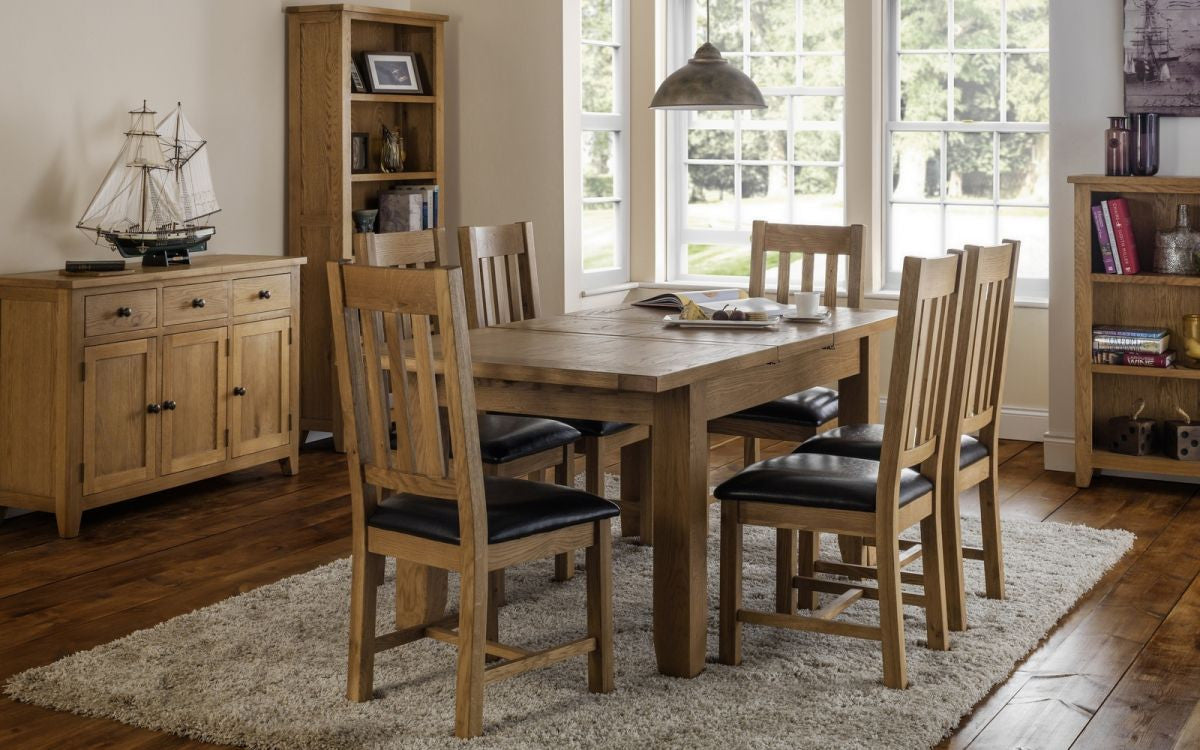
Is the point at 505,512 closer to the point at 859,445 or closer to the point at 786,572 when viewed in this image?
the point at 786,572

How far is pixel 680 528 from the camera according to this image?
3205 mm

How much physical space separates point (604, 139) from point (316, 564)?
332 cm

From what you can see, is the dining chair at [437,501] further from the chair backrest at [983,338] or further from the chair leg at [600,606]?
the chair backrest at [983,338]

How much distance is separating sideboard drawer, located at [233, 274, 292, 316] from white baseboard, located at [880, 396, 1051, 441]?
2.59 metres

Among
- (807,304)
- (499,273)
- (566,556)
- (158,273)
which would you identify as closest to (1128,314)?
(807,304)

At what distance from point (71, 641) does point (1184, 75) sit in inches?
168

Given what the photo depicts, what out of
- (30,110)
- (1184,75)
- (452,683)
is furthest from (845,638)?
(30,110)

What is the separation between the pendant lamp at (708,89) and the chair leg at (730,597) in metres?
1.19

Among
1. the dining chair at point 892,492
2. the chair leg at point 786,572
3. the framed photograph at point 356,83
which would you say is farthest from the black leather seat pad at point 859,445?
the framed photograph at point 356,83

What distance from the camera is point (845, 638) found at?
3.49m

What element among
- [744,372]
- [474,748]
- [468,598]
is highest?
[744,372]

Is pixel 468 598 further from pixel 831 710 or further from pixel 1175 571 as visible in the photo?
pixel 1175 571

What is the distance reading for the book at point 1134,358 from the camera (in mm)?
5098

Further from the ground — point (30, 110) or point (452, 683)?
point (30, 110)
